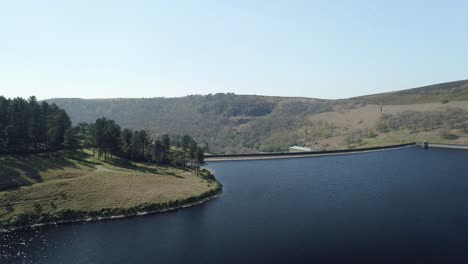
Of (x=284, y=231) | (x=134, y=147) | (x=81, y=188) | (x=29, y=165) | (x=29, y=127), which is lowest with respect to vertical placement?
(x=284, y=231)

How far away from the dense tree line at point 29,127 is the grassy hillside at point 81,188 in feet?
28.1

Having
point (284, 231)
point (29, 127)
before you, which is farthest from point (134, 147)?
point (284, 231)

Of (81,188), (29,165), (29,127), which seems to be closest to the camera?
(81,188)

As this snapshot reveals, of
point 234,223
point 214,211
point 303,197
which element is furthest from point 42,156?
point 303,197

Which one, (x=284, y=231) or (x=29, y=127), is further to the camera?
(x=29, y=127)

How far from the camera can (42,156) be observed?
4759 inches

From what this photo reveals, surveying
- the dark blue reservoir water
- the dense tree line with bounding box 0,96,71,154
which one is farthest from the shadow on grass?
the dark blue reservoir water

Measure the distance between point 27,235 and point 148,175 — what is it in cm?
4545

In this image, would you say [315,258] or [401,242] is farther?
[401,242]

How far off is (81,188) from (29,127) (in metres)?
41.7

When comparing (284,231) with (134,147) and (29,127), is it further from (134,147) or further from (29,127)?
(29,127)

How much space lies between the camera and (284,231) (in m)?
79.6

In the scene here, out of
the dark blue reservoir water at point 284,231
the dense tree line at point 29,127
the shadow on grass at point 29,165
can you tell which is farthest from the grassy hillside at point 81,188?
the dense tree line at point 29,127

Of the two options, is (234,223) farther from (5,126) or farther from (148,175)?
(5,126)
